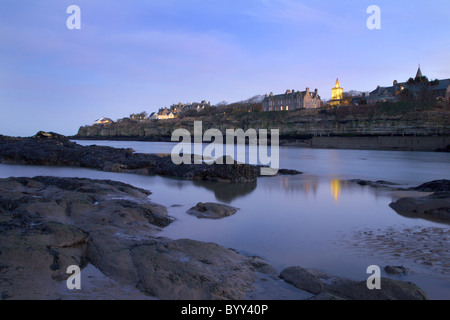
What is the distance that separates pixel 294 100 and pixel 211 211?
3020 inches

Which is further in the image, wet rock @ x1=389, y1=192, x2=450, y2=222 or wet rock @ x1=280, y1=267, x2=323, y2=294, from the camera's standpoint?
wet rock @ x1=389, y1=192, x2=450, y2=222

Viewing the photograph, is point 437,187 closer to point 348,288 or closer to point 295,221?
point 295,221

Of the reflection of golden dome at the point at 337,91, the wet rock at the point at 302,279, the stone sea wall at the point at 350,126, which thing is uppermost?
the reflection of golden dome at the point at 337,91

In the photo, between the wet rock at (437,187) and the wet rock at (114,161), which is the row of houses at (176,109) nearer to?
the wet rock at (114,161)

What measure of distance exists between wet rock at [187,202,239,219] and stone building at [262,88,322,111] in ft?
239

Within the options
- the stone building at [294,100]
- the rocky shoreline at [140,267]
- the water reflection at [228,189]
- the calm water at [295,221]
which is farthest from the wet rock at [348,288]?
the stone building at [294,100]

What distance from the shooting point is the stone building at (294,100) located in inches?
3086

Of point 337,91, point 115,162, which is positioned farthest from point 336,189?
point 337,91

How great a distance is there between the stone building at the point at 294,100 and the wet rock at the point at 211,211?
72707 millimetres

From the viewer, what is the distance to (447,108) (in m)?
49.1

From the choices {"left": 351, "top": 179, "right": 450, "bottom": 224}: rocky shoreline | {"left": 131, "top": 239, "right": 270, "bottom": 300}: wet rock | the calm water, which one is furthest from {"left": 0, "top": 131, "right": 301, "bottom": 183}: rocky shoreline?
{"left": 131, "top": 239, "right": 270, "bottom": 300}: wet rock

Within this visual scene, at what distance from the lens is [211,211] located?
21.6 ft

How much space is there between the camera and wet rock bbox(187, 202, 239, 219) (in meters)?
6.43

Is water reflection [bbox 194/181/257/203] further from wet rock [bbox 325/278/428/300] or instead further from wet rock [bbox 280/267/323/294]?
wet rock [bbox 325/278/428/300]
